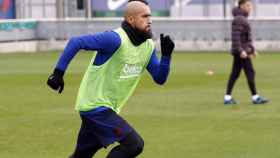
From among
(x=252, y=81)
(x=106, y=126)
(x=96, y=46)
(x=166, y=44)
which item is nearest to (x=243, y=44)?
(x=252, y=81)

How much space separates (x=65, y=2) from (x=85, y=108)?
34565mm

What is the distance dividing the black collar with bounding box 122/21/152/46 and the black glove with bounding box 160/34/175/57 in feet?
0.44

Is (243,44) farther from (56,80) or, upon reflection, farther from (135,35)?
(56,80)

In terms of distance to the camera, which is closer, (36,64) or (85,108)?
(85,108)

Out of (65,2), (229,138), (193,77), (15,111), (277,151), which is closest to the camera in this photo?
(277,151)

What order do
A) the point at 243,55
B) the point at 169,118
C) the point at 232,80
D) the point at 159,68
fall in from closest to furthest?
the point at 159,68 < the point at 169,118 < the point at 243,55 < the point at 232,80

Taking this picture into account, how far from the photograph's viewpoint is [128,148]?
800 cm

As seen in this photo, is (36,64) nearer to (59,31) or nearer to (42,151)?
(59,31)

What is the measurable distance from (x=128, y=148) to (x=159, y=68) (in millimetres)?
879

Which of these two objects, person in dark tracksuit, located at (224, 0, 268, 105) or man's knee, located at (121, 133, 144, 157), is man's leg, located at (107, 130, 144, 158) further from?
person in dark tracksuit, located at (224, 0, 268, 105)

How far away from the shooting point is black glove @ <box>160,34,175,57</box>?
26.7 ft

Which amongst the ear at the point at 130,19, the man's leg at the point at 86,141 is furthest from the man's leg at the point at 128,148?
the ear at the point at 130,19

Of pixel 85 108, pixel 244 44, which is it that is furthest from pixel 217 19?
pixel 85 108

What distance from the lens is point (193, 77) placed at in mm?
22062
